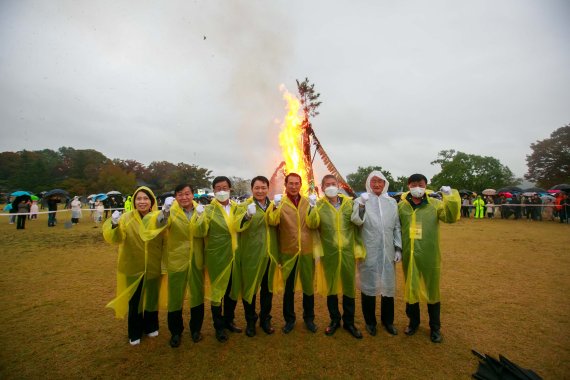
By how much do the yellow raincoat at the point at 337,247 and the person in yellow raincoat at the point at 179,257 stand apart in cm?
162

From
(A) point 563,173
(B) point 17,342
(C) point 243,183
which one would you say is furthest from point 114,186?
(A) point 563,173

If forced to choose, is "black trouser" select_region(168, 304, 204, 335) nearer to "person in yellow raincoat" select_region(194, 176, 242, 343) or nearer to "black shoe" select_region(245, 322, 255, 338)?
"person in yellow raincoat" select_region(194, 176, 242, 343)

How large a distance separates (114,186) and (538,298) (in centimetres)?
4774

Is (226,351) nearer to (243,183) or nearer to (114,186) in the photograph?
(114,186)

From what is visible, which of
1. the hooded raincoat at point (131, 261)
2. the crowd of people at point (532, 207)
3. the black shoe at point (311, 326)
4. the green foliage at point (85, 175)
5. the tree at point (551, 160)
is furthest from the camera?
the green foliage at point (85, 175)

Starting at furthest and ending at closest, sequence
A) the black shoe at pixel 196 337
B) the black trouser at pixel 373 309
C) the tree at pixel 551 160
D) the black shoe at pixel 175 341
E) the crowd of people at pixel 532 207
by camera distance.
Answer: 1. the tree at pixel 551 160
2. the crowd of people at pixel 532 207
3. the black trouser at pixel 373 309
4. the black shoe at pixel 196 337
5. the black shoe at pixel 175 341

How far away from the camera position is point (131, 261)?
11.6 feet

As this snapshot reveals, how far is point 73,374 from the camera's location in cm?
305

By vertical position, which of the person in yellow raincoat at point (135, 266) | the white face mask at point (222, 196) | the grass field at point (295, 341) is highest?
the white face mask at point (222, 196)

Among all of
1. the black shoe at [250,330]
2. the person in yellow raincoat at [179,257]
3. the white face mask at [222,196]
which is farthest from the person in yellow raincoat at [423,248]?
the person in yellow raincoat at [179,257]

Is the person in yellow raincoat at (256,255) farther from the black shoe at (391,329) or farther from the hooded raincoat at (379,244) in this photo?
the black shoe at (391,329)

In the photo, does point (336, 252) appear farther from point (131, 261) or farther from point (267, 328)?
point (131, 261)

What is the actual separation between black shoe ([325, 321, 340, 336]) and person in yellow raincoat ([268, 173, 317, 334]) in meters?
0.18

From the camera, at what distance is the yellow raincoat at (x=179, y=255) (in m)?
3.50
